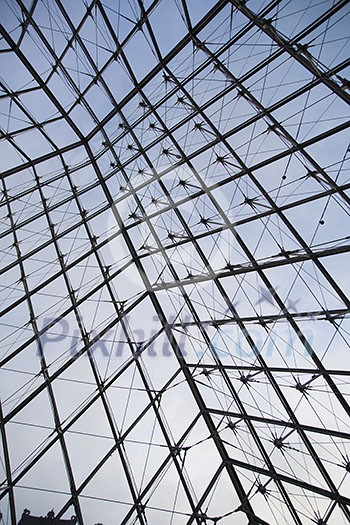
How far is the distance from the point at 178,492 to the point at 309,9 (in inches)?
662

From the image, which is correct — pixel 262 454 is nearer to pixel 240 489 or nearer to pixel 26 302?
pixel 240 489

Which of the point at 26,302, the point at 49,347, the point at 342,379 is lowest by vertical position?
the point at 342,379

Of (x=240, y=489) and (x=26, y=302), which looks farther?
(x=26, y=302)

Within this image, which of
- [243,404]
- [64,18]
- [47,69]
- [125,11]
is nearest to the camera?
[243,404]

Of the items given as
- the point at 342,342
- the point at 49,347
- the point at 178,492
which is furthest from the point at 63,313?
the point at 342,342

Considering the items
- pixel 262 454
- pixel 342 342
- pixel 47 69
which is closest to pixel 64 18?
pixel 47 69

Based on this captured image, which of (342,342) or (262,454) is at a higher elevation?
(342,342)

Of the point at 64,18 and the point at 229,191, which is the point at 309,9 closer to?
the point at 229,191

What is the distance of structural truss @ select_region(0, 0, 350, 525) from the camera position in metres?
11.0

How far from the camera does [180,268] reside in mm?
15680

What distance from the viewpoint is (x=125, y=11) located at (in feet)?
47.3

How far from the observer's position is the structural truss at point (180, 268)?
1099 centimetres

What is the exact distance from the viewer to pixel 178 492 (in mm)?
12578

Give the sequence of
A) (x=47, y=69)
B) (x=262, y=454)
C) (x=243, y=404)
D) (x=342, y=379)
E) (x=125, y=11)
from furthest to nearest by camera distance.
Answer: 1. (x=47, y=69)
2. (x=125, y=11)
3. (x=243, y=404)
4. (x=262, y=454)
5. (x=342, y=379)
